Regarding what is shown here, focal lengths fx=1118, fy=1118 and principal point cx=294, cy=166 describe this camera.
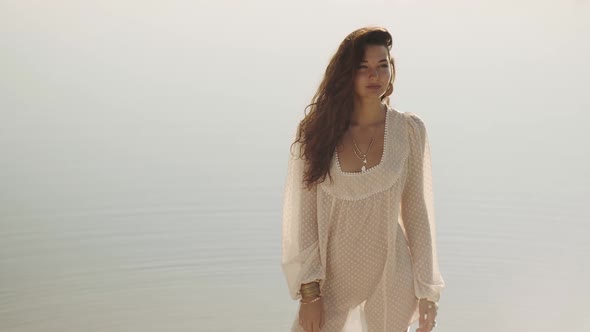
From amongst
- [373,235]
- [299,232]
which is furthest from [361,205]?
[299,232]

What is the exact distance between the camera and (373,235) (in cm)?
297

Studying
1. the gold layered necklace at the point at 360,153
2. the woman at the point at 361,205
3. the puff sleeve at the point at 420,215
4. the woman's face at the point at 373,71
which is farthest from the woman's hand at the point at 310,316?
the woman's face at the point at 373,71

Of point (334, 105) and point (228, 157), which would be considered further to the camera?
point (228, 157)

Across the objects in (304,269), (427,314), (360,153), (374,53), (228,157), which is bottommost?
(228,157)

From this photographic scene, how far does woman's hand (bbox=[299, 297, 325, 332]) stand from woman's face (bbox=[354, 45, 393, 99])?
0.57 m

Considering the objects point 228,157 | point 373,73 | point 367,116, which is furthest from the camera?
point 228,157

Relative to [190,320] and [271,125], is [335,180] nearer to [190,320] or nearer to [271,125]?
[190,320]

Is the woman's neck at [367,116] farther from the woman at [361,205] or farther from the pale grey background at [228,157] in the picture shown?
the pale grey background at [228,157]

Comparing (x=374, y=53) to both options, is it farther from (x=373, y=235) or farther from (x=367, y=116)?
(x=373, y=235)

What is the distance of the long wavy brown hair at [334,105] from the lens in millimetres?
2912

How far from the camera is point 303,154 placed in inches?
118

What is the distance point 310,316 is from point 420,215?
0.40 metres

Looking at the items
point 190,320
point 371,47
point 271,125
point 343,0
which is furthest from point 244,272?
point 343,0

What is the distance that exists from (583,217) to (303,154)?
4085mm
